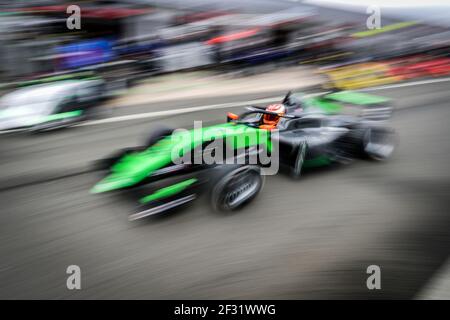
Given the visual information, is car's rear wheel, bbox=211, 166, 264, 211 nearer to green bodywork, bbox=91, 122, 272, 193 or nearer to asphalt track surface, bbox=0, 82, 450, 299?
asphalt track surface, bbox=0, 82, 450, 299

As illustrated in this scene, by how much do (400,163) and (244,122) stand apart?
211 centimetres

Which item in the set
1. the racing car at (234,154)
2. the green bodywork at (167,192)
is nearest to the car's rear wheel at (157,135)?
the racing car at (234,154)

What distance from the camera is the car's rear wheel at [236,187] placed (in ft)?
11.2

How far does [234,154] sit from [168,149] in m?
0.65

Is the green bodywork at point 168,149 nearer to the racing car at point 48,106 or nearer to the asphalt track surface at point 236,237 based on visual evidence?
the asphalt track surface at point 236,237

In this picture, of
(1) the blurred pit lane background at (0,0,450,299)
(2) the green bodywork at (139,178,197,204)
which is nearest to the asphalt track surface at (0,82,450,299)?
(1) the blurred pit lane background at (0,0,450,299)

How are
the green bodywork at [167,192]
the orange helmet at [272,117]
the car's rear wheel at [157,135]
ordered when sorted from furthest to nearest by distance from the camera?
1. the orange helmet at [272,117]
2. the car's rear wheel at [157,135]
3. the green bodywork at [167,192]

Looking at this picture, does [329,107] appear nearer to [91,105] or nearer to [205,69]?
[91,105]

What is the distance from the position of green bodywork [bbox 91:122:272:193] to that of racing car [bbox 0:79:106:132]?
2268 mm

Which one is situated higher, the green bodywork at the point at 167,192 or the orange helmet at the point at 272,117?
the orange helmet at the point at 272,117

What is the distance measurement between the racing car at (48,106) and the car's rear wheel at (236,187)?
323cm

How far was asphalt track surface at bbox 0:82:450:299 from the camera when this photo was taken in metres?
2.91

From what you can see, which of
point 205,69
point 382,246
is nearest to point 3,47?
point 205,69
